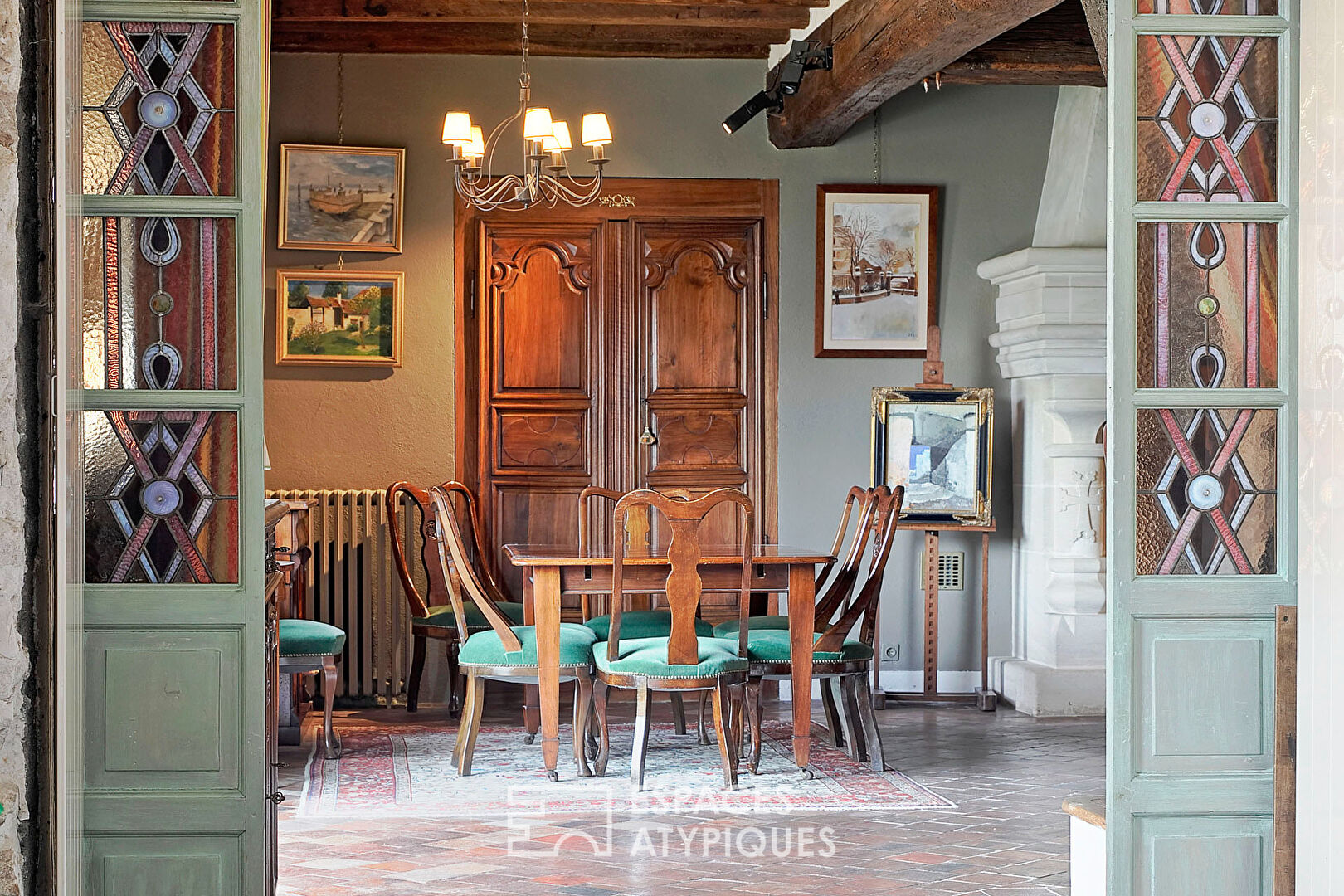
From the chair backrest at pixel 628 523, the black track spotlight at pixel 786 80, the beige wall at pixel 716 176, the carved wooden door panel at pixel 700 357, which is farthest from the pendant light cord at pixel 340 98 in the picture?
the chair backrest at pixel 628 523

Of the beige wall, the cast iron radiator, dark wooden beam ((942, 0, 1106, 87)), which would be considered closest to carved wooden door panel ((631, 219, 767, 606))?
the beige wall

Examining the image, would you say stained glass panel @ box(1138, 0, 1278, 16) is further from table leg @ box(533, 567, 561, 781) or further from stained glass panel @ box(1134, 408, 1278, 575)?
table leg @ box(533, 567, 561, 781)

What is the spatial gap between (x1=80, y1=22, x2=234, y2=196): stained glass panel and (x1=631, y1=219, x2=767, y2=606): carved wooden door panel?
4404mm

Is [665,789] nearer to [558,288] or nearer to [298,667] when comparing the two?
[298,667]

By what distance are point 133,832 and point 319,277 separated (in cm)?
448

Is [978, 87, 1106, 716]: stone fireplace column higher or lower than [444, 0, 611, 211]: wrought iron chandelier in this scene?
lower

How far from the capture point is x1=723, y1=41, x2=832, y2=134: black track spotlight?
6.09 meters

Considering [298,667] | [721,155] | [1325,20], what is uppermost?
[721,155]

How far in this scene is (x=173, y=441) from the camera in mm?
2676

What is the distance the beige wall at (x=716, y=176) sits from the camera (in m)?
6.90

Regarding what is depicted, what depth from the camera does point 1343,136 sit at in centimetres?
260

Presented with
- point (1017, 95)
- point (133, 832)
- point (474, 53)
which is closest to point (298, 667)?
point (133, 832)

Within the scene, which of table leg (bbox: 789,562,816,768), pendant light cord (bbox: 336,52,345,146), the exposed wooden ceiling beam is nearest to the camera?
table leg (bbox: 789,562,816,768)

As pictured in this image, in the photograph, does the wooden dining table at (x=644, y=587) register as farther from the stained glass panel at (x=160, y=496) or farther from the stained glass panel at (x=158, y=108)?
the stained glass panel at (x=158, y=108)
